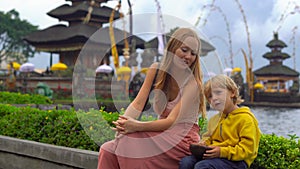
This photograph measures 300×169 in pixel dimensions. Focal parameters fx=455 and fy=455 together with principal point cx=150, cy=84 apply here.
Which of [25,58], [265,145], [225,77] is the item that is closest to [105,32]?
[225,77]

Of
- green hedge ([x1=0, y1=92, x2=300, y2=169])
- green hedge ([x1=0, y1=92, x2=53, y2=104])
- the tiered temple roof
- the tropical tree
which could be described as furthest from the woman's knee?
the tropical tree

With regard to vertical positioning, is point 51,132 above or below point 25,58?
below

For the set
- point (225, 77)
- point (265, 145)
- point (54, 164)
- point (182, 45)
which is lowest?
point (54, 164)

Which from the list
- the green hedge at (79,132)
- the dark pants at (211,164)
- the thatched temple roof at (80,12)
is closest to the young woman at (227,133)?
the dark pants at (211,164)

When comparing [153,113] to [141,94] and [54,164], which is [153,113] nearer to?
[141,94]

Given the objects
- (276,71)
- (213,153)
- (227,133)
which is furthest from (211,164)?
(276,71)

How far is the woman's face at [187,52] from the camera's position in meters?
3.06

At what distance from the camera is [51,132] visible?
4.95 metres

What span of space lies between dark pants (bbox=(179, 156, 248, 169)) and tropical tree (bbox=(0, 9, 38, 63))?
163 feet

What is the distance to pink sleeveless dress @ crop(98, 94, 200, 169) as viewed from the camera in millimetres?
2928

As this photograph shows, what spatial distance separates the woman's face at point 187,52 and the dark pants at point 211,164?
643mm

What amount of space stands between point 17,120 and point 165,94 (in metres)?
2.92

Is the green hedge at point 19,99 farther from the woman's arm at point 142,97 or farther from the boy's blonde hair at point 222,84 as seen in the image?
the boy's blonde hair at point 222,84

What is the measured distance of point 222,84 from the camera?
296 centimetres
